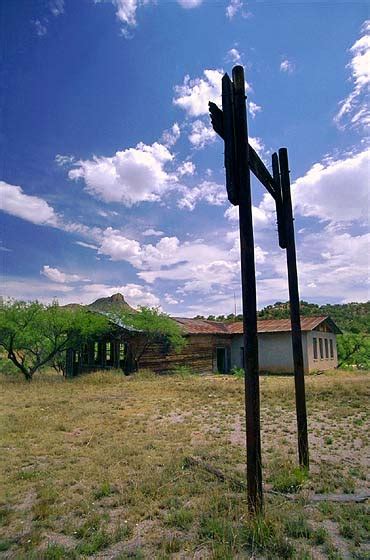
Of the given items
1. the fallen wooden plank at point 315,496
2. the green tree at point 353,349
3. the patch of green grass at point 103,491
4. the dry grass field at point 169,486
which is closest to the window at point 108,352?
the dry grass field at point 169,486

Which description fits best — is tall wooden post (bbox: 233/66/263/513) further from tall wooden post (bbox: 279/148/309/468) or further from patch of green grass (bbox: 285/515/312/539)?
tall wooden post (bbox: 279/148/309/468)

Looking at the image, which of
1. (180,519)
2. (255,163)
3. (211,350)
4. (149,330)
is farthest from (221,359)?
(180,519)

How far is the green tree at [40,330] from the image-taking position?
57.5ft

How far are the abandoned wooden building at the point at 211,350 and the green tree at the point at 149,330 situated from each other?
16cm

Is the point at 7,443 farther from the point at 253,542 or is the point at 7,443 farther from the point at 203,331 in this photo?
the point at 203,331

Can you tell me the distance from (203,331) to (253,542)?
20806 millimetres

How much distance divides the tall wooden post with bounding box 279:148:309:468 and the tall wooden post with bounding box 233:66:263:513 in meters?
1.69

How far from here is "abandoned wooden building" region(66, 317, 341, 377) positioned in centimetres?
2056

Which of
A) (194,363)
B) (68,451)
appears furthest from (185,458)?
(194,363)

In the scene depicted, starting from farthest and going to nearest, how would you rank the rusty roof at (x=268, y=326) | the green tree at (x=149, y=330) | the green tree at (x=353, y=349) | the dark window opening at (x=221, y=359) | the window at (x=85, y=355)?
1. the green tree at (x=353, y=349)
2. the dark window opening at (x=221, y=359)
3. the window at (x=85, y=355)
4. the rusty roof at (x=268, y=326)
5. the green tree at (x=149, y=330)

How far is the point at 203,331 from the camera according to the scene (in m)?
23.7

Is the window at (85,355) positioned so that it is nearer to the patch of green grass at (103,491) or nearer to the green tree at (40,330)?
the green tree at (40,330)

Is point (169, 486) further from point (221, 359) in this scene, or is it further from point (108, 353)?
point (221, 359)

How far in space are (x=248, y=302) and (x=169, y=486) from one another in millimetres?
2484
